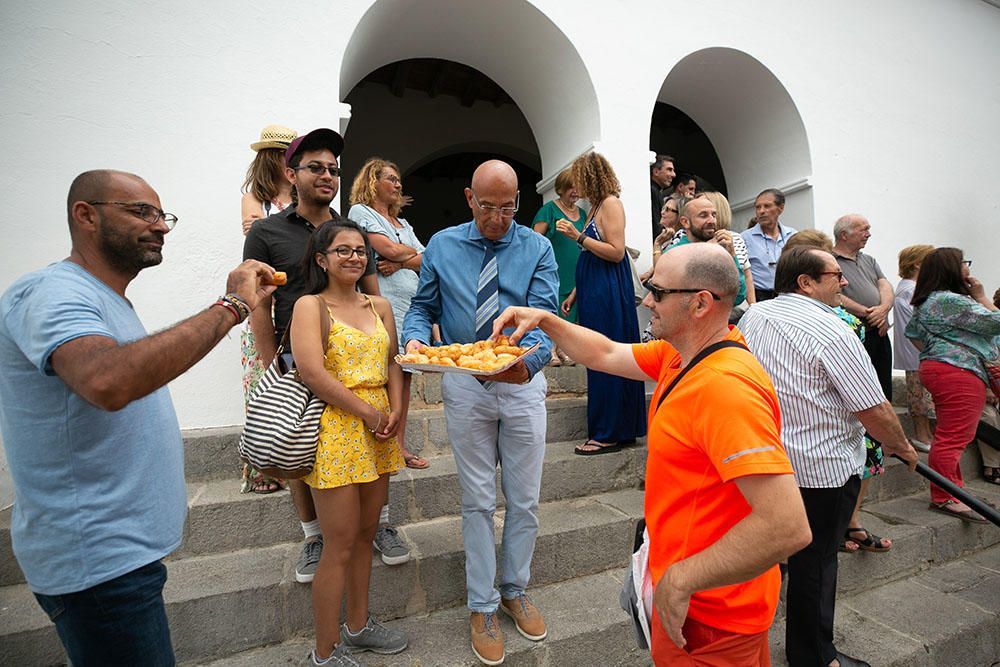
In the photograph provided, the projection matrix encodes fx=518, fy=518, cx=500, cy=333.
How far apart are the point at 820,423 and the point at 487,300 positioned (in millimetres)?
1571

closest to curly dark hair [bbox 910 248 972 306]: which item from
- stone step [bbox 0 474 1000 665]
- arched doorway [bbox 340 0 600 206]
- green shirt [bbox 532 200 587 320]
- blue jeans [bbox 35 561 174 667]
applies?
stone step [bbox 0 474 1000 665]

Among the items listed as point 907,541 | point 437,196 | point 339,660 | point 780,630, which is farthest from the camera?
point 437,196

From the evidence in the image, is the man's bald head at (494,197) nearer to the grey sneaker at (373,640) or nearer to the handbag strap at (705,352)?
the handbag strap at (705,352)

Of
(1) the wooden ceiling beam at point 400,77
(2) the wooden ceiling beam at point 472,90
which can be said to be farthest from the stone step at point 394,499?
(2) the wooden ceiling beam at point 472,90

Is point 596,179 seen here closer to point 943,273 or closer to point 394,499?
point 394,499

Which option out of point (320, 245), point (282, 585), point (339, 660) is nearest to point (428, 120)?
point (320, 245)

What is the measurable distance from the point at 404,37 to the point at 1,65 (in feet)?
10.1

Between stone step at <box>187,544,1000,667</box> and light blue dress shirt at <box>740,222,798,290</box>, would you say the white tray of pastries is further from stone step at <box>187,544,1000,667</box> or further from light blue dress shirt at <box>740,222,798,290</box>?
light blue dress shirt at <box>740,222,798,290</box>

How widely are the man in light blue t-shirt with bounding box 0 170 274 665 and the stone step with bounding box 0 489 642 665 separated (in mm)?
958

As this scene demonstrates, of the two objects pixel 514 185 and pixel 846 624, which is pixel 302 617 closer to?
pixel 514 185

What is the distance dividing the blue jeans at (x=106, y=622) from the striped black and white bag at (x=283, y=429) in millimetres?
603

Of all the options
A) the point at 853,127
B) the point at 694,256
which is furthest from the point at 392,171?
the point at 853,127

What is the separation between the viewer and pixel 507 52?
5.20 meters

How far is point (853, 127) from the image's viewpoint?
606 cm
